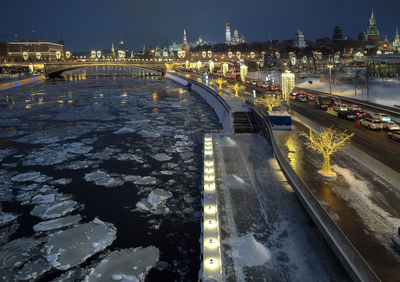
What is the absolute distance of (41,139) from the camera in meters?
29.2

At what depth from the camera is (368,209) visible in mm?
12398

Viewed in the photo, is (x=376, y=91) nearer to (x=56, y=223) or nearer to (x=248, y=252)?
(x=248, y=252)

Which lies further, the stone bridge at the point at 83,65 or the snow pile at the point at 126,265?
the stone bridge at the point at 83,65

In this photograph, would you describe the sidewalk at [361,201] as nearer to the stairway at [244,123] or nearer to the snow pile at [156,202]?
the snow pile at [156,202]

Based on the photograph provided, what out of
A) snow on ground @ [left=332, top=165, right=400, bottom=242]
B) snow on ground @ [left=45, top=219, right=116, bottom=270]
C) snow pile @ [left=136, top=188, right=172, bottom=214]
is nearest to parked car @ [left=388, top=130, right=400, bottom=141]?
snow on ground @ [left=332, top=165, right=400, bottom=242]

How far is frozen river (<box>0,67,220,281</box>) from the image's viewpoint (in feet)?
38.0

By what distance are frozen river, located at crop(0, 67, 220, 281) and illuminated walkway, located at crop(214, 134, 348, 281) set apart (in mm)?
1620

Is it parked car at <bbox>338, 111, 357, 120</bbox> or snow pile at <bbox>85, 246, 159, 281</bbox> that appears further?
parked car at <bbox>338, 111, 357, 120</bbox>

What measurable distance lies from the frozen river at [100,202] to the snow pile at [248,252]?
1.60m

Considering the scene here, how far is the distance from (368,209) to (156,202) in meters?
9.35

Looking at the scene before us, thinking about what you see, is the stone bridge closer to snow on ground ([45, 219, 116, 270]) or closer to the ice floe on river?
the ice floe on river

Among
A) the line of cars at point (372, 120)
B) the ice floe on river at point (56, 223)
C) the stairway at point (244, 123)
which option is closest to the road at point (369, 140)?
the line of cars at point (372, 120)

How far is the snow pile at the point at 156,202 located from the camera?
15625 millimetres

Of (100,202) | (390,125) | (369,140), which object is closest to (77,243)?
(100,202)
